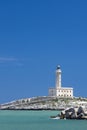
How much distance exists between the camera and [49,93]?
148 m

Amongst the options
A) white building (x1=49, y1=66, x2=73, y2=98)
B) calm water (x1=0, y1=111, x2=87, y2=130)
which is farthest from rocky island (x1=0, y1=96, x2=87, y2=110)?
calm water (x1=0, y1=111, x2=87, y2=130)

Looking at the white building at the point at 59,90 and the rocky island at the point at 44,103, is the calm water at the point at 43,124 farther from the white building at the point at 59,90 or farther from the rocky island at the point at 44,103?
the white building at the point at 59,90

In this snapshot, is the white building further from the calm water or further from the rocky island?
the calm water

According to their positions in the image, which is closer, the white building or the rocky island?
the rocky island

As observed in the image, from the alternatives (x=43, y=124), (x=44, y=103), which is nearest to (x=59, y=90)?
(x=44, y=103)

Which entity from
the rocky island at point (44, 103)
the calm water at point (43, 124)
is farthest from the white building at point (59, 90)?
the calm water at point (43, 124)

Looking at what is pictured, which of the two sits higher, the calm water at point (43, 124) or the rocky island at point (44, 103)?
the rocky island at point (44, 103)

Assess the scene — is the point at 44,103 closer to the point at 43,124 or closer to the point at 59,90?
the point at 59,90

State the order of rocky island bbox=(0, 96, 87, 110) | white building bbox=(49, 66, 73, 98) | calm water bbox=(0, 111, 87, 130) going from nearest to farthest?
calm water bbox=(0, 111, 87, 130) → rocky island bbox=(0, 96, 87, 110) → white building bbox=(49, 66, 73, 98)

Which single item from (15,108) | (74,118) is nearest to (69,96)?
(15,108)

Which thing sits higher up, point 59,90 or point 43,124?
point 59,90

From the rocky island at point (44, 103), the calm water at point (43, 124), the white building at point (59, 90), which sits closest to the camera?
the calm water at point (43, 124)

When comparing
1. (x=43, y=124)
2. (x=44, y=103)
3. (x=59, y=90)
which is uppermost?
(x=59, y=90)

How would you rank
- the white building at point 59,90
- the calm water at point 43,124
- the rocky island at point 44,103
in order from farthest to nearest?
the white building at point 59,90, the rocky island at point 44,103, the calm water at point 43,124
